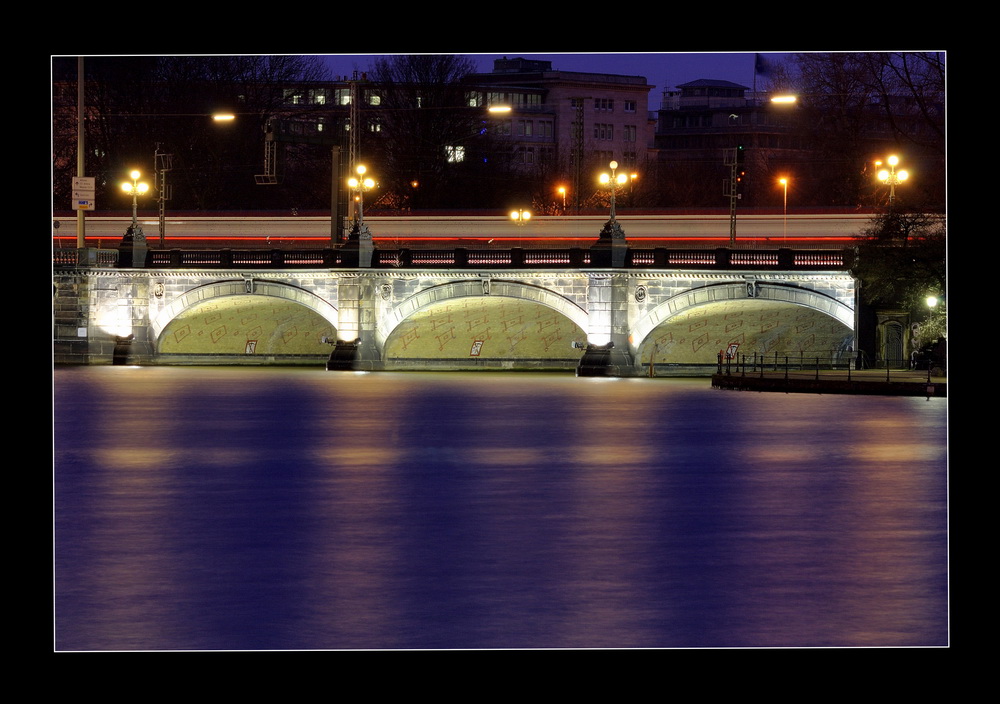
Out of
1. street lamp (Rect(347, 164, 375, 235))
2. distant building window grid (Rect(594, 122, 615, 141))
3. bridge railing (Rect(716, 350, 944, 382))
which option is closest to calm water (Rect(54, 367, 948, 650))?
bridge railing (Rect(716, 350, 944, 382))

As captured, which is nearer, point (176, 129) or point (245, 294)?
point (245, 294)

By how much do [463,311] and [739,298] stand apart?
9893 mm

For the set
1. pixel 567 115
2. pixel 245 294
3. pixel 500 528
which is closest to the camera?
pixel 500 528

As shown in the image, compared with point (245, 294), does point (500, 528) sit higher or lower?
lower

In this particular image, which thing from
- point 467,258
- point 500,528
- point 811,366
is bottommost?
point 500,528

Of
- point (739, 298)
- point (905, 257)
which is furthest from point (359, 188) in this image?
point (905, 257)

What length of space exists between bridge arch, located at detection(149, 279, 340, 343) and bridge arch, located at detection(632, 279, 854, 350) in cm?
1008

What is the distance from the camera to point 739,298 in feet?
169

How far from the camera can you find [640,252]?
52938 millimetres

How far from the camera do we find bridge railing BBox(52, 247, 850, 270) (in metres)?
51.0

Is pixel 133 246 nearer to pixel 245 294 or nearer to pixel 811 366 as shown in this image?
pixel 245 294

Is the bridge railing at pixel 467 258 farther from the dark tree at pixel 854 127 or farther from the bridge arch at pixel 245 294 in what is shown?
the dark tree at pixel 854 127

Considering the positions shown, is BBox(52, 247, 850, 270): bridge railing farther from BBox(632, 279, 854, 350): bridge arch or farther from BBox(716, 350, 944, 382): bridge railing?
BBox(716, 350, 944, 382): bridge railing

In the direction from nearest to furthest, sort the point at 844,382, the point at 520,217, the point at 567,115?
the point at 844,382 < the point at 520,217 < the point at 567,115
